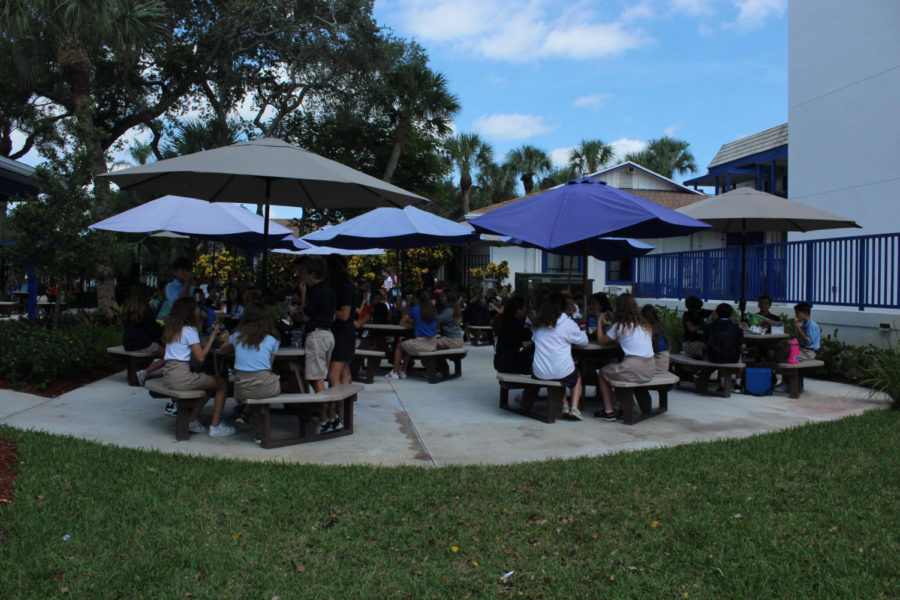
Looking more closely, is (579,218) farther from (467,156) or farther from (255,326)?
(467,156)

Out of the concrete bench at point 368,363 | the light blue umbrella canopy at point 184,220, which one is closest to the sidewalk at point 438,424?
the concrete bench at point 368,363

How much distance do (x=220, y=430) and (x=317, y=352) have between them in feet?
3.93

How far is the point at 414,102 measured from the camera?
28.2 m

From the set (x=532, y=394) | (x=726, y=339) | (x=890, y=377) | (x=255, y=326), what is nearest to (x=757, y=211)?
(x=726, y=339)

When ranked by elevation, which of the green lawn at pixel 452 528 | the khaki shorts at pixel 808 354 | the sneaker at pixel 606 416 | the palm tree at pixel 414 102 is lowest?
the green lawn at pixel 452 528

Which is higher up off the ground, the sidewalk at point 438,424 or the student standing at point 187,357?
the student standing at point 187,357

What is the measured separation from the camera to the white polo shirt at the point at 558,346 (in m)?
7.41

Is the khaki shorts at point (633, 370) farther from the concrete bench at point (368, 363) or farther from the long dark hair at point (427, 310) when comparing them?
the concrete bench at point (368, 363)

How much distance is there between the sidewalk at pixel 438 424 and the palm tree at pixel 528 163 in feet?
152

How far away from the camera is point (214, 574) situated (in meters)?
3.58

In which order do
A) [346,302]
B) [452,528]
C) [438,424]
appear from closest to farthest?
1. [452,528]
2. [346,302]
3. [438,424]

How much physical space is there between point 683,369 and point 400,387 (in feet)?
13.9

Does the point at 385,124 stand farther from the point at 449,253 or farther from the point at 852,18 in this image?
the point at 852,18

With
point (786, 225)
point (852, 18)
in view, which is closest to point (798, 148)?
point (852, 18)
